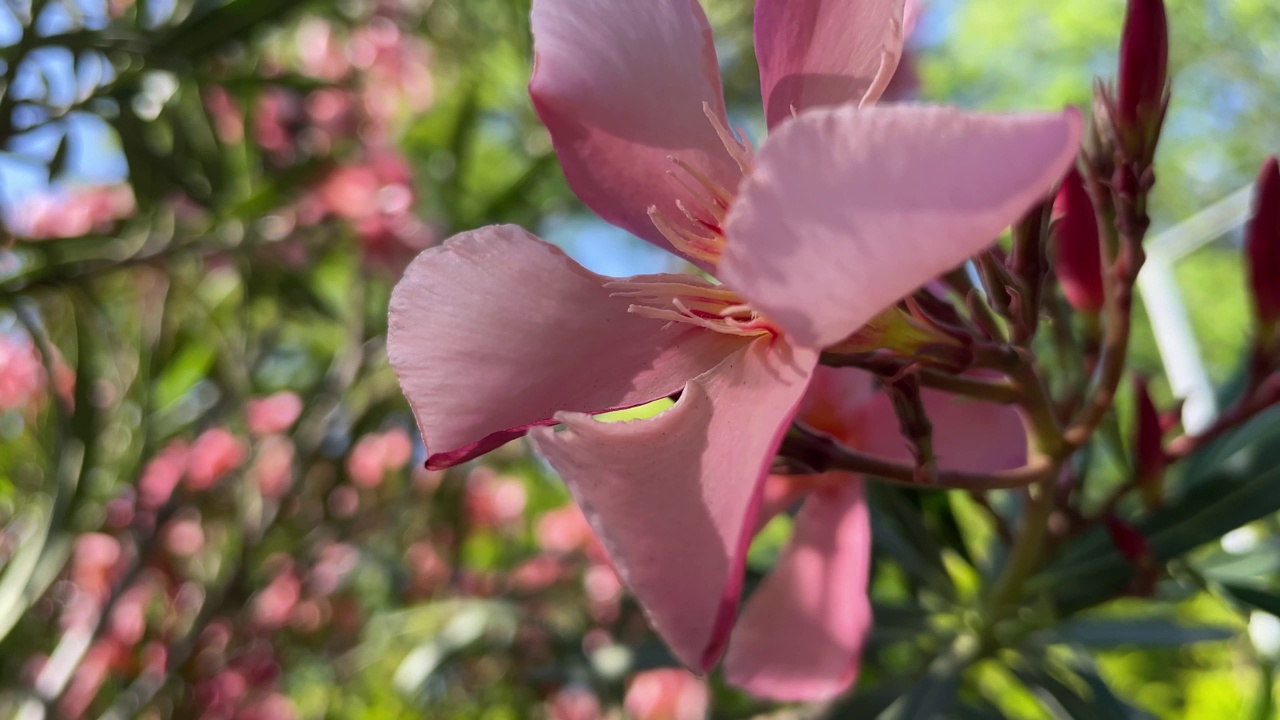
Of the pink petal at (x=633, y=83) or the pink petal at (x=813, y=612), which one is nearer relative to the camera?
the pink petal at (x=633, y=83)

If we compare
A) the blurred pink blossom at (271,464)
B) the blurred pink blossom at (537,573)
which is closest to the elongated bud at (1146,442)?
the blurred pink blossom at (271,464)

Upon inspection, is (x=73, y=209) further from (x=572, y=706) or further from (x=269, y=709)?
(x=572, y=706)

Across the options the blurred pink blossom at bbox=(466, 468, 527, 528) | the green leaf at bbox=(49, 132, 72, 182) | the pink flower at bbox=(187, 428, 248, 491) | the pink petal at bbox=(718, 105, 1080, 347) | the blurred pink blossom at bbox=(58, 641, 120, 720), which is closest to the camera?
the pink petal at bbox=(718, 105, 1080, 347)

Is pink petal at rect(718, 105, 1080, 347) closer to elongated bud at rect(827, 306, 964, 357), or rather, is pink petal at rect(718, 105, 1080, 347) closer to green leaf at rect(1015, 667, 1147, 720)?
elongated bud at rect(827, 306, 964, 357)

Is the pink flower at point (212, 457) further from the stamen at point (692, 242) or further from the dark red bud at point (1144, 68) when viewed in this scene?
the dark red bud at point (1144, 68)

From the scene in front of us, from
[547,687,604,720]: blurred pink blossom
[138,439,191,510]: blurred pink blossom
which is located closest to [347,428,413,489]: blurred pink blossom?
[138,439,191,510]: blurred pink blossom

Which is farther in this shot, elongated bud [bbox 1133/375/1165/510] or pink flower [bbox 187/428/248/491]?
pink flower [bbox 187/428/248/491]
